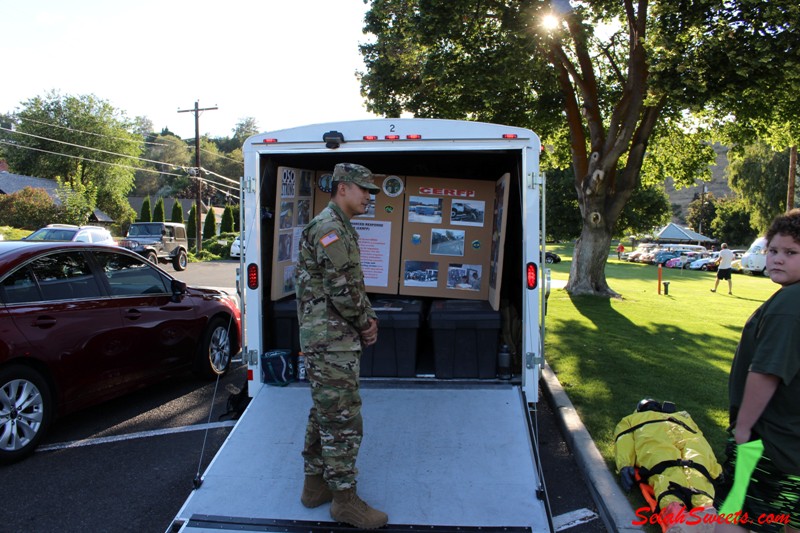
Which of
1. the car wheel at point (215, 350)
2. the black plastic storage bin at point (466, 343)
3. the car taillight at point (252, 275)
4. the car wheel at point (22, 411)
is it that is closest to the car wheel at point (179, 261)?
the car wheel at point (215, 350)

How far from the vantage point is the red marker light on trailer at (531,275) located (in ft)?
14.6

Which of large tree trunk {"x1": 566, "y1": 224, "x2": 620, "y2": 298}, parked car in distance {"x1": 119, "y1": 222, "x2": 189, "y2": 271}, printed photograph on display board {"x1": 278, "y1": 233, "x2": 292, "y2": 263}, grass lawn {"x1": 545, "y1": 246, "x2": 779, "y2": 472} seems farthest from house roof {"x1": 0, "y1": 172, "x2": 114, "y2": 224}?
printed photograph on display board {"x1": 278, "y1": 233, "x2": 292, "y2": 263}

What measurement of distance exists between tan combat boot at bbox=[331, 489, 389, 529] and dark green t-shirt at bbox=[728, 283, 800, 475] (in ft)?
6.67

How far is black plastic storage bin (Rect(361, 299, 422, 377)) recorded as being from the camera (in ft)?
16.8

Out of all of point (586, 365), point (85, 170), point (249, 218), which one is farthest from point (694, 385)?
point (85, 170)

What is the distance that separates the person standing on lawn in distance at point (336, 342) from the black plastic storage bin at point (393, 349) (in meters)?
1.68

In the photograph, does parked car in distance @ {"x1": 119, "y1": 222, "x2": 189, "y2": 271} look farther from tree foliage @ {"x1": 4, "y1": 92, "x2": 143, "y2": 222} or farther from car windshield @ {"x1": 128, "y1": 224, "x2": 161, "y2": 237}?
tree foliage @ {"x1": 4, "y1": 92, "x2": 143, "y2": 222}

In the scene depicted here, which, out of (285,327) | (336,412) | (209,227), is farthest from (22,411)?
(209,227)

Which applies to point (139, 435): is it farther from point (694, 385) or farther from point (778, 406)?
point (694, 385)

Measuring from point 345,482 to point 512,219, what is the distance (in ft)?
12.4

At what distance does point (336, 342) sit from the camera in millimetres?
3332

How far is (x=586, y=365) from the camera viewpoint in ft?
Result: 24.1

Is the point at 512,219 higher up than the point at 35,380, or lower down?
higher up

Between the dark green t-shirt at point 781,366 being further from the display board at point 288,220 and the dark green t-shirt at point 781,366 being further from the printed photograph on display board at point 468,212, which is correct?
the display board at point 288,220
